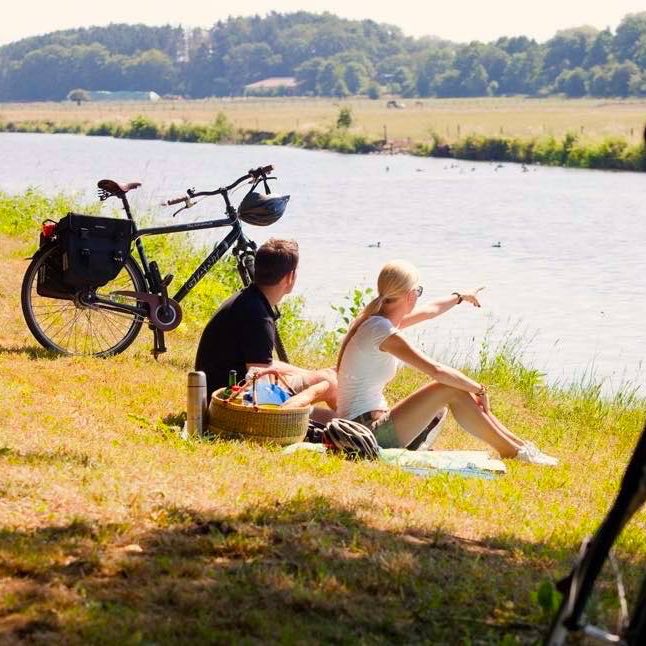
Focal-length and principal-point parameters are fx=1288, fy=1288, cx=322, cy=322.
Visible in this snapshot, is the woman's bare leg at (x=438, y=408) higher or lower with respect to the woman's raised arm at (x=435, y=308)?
lower

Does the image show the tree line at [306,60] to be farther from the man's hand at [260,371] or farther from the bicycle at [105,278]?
the man's hand at [260,371]

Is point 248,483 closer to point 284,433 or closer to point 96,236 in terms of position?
point 284,433

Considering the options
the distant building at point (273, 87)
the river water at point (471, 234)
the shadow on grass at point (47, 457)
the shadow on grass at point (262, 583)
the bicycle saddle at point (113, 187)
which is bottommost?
the river water at point (471, 234)

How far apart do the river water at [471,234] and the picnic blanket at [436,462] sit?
6908 mm

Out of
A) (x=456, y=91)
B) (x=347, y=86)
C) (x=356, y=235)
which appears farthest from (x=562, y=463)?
(x=347, y=86)

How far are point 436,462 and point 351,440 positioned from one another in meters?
0.46

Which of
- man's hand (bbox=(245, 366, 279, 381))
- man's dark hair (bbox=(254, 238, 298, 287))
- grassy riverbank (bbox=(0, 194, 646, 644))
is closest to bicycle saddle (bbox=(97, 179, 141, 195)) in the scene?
grassy riverbank (bbox=(0, 194, 646, 644))

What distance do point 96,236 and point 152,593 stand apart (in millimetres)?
4730

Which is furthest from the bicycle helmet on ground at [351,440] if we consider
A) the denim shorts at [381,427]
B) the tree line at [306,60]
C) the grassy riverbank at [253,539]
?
the tree line at [306,60]

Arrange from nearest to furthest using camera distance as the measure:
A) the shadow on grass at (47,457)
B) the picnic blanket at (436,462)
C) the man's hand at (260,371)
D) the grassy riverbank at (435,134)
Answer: the shadow on grass at (47,457)
the picnic blanket at (436,462)
the man's hand at (260,371)
the grassy riverbank at (435,134)

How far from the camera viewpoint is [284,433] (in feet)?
21.0

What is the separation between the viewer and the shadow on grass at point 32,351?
336 inches

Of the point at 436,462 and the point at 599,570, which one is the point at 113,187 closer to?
the point at 436,462

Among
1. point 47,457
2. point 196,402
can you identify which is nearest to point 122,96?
point 196,402
